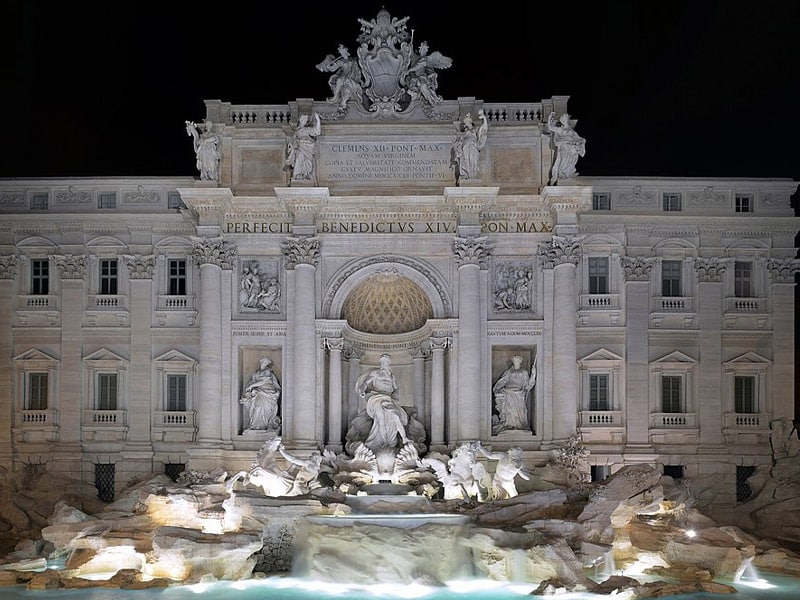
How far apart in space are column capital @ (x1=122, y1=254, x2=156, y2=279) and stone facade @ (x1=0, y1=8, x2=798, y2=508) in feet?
0.27

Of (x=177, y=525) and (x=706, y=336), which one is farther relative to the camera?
(x=706, y=336)

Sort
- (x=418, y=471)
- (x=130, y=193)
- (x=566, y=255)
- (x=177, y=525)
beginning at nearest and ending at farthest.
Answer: (x=177, y=525)
(x=418, y=471)
(x=566, y=255)
(x=130, y=193)

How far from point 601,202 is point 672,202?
97.9 inches

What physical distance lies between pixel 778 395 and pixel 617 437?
5.87m

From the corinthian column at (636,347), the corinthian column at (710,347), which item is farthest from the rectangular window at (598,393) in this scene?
the corinthian column at (710,347)

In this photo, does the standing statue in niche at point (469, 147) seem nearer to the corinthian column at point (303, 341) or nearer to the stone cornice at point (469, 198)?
the stone cornice at point (469, 198)

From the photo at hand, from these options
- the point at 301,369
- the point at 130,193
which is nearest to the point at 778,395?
the point at 301,369

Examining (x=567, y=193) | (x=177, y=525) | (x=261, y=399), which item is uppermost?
(x=567, y=193)

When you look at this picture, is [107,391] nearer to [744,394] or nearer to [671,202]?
[671,202]

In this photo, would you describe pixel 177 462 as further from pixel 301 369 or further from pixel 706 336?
pixel 706 336

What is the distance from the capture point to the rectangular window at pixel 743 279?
121 feet

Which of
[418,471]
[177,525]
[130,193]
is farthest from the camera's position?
[130,193]

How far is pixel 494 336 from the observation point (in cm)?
3481

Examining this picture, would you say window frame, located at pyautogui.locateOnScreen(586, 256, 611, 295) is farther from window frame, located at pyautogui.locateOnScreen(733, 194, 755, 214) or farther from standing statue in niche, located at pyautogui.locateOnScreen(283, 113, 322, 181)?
standing statue in niche, located at pyautogui.locateOnScreen(283, 113, 322, 181)
